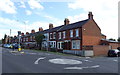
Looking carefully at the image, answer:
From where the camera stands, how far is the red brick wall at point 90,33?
34188 millimetres

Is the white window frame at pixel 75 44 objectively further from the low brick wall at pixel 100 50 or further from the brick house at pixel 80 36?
the low brick wall at pixel 100 50

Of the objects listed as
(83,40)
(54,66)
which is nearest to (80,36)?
(83,40)

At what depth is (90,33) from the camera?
117ft

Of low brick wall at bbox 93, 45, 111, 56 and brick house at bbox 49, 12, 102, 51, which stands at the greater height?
brick house at bbox 49, 12, 102, 51

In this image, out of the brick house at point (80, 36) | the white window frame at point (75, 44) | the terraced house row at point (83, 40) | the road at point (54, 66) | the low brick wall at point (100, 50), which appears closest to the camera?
the road at point (54, 66)

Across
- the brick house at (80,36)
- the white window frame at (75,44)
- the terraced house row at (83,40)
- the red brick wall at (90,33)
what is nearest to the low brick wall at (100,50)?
the terraced house row at (83,40)

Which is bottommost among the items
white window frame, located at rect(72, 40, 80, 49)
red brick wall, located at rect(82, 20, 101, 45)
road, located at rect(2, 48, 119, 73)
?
road, located at rect(2, 48, 119, 73)

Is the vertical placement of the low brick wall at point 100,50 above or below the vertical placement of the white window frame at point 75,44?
below

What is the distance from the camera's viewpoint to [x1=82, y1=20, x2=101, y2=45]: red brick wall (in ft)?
112

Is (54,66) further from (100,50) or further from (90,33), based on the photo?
(90,33)

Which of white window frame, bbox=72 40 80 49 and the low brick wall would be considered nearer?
the low brick wall

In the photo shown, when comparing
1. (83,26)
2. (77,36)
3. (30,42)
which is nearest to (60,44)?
(77,36)

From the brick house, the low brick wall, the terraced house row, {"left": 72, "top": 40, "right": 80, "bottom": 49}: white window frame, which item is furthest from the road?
{"left": 72, "top": 40, "right": 80, "bottom": 49}: white window frame

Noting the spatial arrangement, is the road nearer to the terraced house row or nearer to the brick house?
the terraced house row
